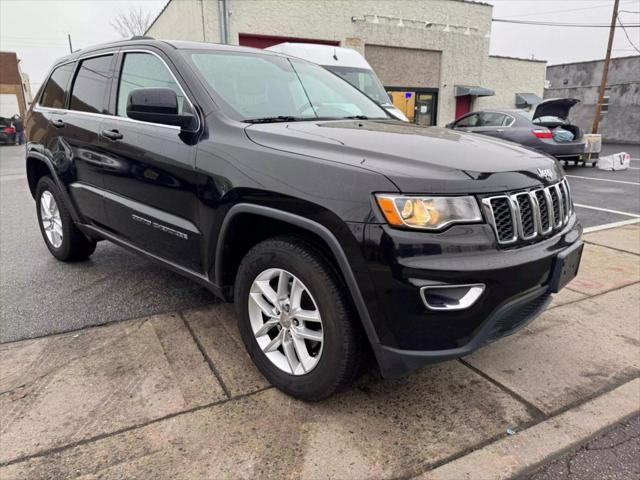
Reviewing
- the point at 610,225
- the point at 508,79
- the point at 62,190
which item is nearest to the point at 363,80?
the point at 610,225

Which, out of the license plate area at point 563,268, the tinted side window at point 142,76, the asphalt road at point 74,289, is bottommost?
the asphalt road at point 74,289

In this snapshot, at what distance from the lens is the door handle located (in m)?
3.12

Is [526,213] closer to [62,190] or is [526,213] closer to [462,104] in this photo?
→ [62,190]

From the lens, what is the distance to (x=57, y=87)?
4188 millimetres

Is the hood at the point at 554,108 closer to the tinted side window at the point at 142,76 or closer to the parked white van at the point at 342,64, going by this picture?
the parked white van at the point at 342,64

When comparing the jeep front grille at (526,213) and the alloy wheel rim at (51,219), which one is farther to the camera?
the alloy wheel rim at (51,219)

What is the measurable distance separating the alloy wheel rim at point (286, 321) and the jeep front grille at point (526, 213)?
865mm

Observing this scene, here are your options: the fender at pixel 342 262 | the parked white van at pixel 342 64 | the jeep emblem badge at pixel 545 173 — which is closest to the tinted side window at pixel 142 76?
the fender at pixel 342 262

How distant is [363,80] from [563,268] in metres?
7.96

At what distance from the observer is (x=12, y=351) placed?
286 centimetres

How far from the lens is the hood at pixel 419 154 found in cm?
194

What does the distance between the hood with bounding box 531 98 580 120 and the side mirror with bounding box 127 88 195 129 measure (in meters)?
10.5

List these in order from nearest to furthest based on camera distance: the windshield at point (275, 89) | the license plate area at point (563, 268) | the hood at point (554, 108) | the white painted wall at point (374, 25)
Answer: the license plate area at point (563, 268)
the windshield at point (275, 89)
the hood at point (554, 108)
the white painted wall at point (374, 25)

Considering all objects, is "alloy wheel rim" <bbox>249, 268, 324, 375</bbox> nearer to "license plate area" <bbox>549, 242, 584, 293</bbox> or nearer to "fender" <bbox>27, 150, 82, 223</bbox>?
"license plate area" <bbox>549, 242, 584, 293</bbox>
